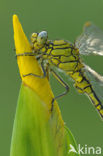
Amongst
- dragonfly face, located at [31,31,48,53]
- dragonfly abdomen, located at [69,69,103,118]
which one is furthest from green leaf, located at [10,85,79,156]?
dragonfly abdomen, located at [69,69,103,118]

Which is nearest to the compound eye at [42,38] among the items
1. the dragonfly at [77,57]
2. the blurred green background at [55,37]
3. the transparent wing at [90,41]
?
the dragonfly at [77,57]

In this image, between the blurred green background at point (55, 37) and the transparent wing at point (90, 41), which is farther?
the blurred green background at point (55, 37)

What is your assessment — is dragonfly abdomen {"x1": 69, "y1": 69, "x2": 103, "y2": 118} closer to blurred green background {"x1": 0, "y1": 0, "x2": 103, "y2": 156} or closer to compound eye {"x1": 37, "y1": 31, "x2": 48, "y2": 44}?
compound eye {"x1": 37, "y1": 31, "x2": 48, "y2": 44}

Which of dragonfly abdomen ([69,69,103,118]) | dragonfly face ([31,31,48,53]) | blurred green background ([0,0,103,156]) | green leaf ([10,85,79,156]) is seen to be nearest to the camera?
green leaf ([10,85,79,156])

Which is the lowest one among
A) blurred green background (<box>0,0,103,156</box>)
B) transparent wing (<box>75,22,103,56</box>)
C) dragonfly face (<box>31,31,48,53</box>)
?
blurred green background (<box>0,0,103,156</box>)

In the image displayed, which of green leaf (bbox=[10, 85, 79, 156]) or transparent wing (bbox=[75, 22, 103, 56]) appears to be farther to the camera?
transparent wing (bbox=[75, 22, 103, 56])

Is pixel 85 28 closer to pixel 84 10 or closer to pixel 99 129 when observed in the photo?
pixel 99 129

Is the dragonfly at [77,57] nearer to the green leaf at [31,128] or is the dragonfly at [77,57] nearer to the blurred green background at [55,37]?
the green leaf at [31,128]

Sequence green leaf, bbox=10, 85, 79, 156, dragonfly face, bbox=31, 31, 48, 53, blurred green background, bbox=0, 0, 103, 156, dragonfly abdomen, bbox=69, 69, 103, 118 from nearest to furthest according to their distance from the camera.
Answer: green leaf, bbox=10, 85, 79, 156 → dragonfly face, bbox=31, 31, 48, 53 → dragonfly abdomen, bbox=69, 69, 103, 118 → blurred green background, bbox=0, 0, 103, 156
